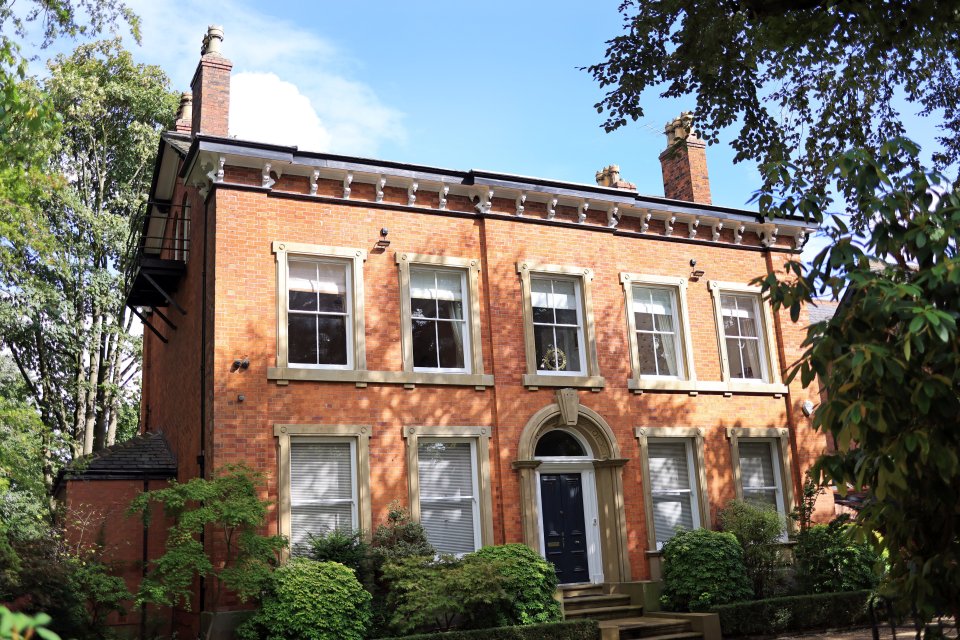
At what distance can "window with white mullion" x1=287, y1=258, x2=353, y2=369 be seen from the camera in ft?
53.2

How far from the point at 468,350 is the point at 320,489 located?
390cm

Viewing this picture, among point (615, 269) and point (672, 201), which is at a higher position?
point (672, 201)

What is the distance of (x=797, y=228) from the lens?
2177 cm

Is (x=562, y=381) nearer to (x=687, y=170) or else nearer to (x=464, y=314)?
(x=464, y=314)

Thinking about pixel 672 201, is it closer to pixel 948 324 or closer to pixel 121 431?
pixel 948 324

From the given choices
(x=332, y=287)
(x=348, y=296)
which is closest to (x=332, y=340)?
(x=348, y=296)

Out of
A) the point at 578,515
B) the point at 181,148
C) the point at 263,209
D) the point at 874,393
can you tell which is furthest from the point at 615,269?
the point at 874,393

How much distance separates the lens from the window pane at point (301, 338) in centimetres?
1612

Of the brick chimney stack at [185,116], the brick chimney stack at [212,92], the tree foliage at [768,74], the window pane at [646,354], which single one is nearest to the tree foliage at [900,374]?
the tree foliage at [768,74]

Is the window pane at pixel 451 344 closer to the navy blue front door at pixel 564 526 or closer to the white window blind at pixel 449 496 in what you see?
the white window blind at pixel 449 496

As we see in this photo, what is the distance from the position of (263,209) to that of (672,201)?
29.5ft

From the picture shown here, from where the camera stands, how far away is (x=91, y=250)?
28969mm

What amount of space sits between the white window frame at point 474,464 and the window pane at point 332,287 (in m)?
2.60

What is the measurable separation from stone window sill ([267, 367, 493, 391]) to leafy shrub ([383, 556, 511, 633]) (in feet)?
10.8
